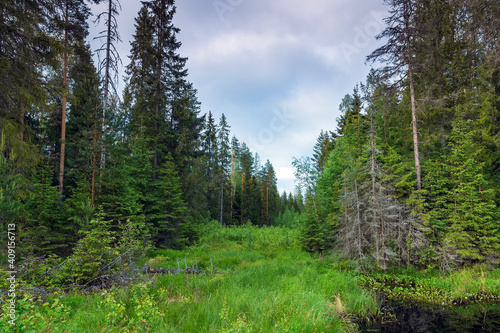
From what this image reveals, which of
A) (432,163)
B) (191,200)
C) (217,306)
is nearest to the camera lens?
(217,306)

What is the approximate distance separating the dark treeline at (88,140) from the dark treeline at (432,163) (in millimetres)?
10516

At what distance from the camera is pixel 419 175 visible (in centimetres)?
1436

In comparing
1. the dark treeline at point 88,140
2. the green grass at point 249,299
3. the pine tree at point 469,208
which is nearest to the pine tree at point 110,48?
the dark treeline at point 88,140

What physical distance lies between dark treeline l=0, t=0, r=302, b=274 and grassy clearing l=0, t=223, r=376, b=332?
2.20 m

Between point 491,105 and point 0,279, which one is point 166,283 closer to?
point 0,279

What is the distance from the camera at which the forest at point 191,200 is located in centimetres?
574

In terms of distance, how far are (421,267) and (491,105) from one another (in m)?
10.9

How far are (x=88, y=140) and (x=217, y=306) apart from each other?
12.1 metres

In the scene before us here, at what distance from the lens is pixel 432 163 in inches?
567

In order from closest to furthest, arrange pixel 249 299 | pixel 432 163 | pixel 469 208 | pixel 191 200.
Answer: pixel 249 299, pixel 469 208, pixel 432 163, pixel 191 200

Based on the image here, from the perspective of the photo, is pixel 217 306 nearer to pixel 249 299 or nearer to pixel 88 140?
pixel 249 299

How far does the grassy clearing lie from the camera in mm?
4090

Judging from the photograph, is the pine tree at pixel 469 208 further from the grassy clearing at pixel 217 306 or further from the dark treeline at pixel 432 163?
the grassy clearing at pixel 217 306

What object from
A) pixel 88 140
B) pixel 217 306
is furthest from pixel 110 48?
pixel 217 306
